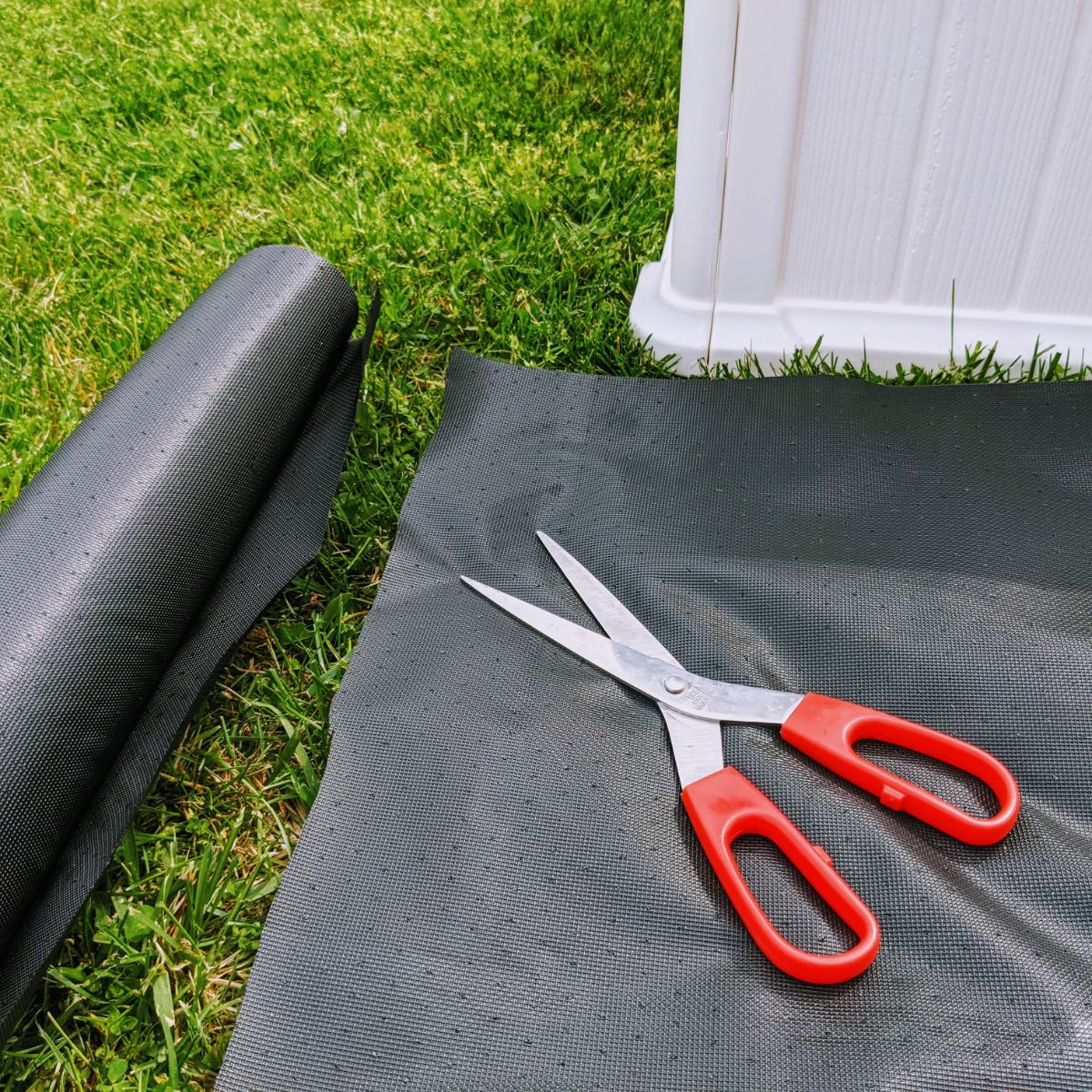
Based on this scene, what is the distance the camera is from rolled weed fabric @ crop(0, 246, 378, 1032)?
1.12 meters

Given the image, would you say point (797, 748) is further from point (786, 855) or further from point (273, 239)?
point (273, 239)

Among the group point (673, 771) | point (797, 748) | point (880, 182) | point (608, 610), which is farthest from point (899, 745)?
point (880, 182)

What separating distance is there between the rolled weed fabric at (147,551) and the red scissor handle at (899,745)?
0.78m

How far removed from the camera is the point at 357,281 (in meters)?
2.09

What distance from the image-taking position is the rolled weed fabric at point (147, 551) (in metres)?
1.12

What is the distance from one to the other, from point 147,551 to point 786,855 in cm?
89

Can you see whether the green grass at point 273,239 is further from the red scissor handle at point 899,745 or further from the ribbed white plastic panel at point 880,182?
the red scissor handle at point 899,745

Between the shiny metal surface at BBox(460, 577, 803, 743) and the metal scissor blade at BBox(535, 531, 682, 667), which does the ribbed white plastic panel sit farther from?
the shiny metal surface at BBox(460, 577, 803, 743)

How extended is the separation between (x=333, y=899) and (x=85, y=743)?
14.3 inches

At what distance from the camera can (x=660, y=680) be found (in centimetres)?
120

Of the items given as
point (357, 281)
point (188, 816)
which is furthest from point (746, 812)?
point (357, 281)

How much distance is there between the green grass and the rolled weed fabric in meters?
0.06

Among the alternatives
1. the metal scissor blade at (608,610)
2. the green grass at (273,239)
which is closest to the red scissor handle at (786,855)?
the metal scissor blade at (608,610)

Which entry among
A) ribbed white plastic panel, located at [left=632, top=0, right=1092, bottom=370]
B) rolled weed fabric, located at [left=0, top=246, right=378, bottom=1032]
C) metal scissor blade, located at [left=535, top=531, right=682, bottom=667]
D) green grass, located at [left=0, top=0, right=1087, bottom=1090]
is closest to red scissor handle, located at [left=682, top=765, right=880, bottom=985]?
metal scissor blade, located at [left=535, top=531, right=682, bottom=667]
